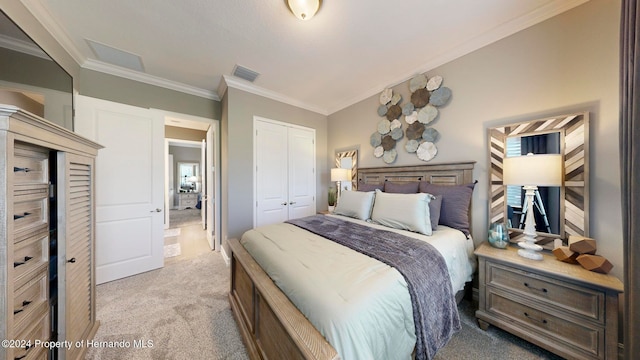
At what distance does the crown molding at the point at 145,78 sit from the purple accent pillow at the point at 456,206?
3817mm

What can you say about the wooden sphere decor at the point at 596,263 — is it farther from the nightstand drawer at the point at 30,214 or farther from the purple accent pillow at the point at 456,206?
the nightstand drawer at the point at 30,214

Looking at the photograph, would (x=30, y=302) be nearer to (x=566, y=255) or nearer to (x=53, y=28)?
(x=53, y=28)

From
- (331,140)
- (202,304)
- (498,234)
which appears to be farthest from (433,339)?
(331,140)

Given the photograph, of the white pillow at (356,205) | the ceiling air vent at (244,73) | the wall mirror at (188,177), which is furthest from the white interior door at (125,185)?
the wall mirror at (188,177)

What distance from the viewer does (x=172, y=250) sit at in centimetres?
354

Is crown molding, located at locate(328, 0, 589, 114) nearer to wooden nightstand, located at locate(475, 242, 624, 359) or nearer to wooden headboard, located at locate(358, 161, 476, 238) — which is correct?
wooden headboard, located at locate(358, 161, 476, 238)

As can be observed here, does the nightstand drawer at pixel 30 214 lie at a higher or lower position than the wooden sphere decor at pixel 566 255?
higher

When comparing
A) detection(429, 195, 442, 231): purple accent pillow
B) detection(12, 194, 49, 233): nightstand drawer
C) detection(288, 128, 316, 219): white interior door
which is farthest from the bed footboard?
detection(288, 128, 316, 219): white interior door

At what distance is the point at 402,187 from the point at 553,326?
161 centimetres

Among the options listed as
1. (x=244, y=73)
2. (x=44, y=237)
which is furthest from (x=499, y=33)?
(x=44, y=237)

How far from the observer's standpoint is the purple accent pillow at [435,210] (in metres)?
2.02

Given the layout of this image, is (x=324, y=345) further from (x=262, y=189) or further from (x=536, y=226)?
(x=262, y=189)

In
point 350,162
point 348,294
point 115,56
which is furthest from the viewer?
point 350,162

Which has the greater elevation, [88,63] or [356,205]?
[88,63]
